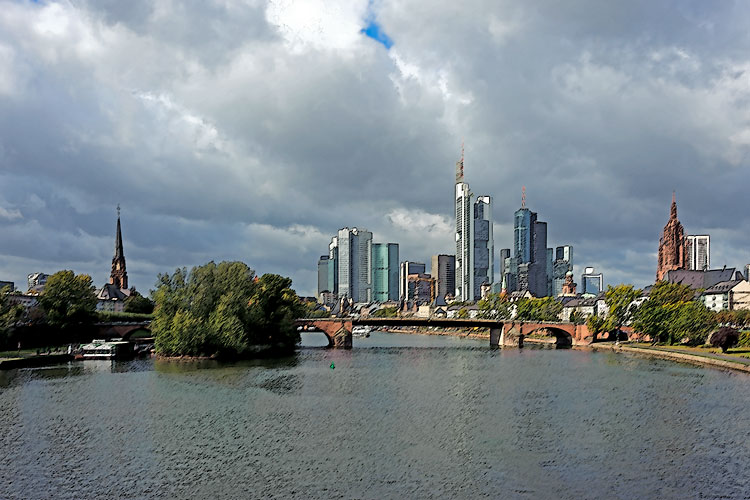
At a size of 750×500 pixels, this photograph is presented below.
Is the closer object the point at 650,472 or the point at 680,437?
the point at 650,472

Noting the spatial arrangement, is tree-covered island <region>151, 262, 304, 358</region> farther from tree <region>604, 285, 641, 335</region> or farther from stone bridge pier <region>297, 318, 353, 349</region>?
tree <region>604, 285, 641, 335</region>

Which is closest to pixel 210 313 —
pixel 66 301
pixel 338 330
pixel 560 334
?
pixel 66 301

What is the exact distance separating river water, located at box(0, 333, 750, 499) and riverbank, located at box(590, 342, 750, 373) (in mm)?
6256

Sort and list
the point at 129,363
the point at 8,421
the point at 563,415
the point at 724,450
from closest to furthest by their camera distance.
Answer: the point at 724,450 < the point at 8,421 < the point at 563,415 < the point at 129,363

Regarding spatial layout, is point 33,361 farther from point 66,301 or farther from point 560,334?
point 560,334

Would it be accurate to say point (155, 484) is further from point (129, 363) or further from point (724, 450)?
point (129, 363)

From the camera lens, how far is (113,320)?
522 ft

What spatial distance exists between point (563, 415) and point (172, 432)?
34.7m

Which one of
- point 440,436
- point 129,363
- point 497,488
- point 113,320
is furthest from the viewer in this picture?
point 113,320

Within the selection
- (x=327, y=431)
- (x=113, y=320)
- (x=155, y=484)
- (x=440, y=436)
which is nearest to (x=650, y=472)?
(x=440, y=436)

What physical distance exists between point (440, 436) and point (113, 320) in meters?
126

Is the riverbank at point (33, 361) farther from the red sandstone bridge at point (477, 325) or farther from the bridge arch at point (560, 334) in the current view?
the bridge arch at point (560, 334)

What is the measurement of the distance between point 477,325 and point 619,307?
3441 centimetres

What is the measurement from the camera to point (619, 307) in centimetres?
16188
